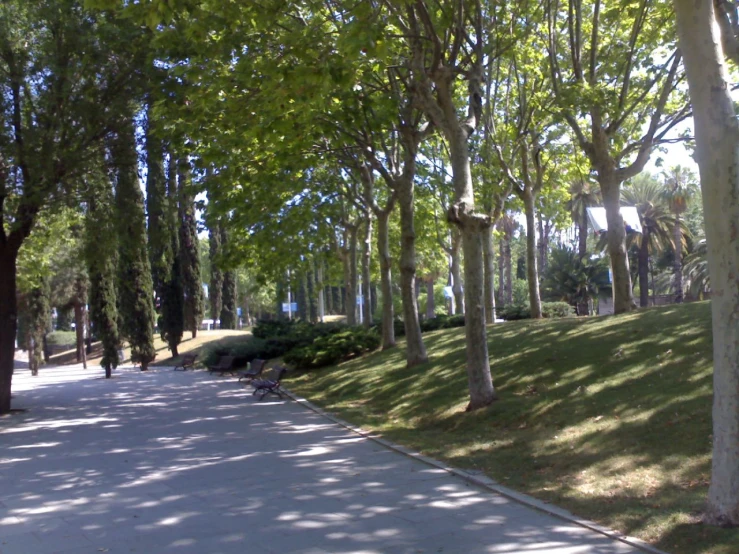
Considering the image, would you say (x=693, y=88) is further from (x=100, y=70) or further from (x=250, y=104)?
(x=100, y=70)

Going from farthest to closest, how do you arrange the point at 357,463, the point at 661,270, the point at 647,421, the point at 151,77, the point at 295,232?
1. the point at 661,270
2. the point at 295,232
3. the point at 151,77
4. the point at 357,463
5. the point at 647,421

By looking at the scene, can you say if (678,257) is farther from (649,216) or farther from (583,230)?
(583,230)

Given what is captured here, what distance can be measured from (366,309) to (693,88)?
23.7 metres

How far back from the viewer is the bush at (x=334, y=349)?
25.2m

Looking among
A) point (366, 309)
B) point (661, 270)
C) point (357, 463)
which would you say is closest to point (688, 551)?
point (357, 463)

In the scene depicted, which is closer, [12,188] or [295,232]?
[12,188]

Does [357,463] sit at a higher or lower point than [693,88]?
lower

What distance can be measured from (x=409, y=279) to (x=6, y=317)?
9436 millimetres

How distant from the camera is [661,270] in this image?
5425cm

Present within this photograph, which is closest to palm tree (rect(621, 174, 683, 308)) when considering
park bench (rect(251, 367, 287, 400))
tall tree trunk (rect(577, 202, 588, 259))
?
tall tree trunk (rect(577, 202, 588, 259))

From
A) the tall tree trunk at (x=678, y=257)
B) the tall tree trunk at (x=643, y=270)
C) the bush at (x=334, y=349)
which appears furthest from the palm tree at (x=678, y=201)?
the bush at (x=334, y=349)

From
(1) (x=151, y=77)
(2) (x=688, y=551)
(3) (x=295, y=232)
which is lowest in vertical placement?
(2) (x=688, y=551)

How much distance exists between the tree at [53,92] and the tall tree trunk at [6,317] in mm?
50

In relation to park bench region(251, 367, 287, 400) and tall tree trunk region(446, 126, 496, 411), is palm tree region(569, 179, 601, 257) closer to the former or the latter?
park bench region(251, 367, 287, 400)
